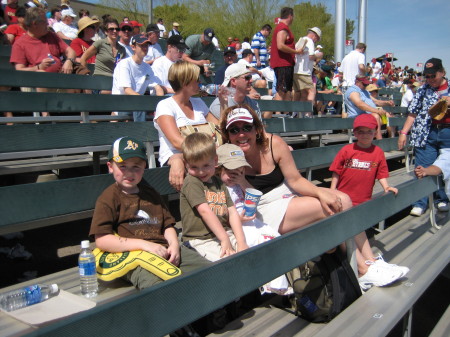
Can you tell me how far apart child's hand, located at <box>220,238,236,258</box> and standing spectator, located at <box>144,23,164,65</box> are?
487cm

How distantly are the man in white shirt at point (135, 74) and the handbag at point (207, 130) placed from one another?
1.77 meters

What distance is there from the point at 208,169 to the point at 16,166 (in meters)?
1.82

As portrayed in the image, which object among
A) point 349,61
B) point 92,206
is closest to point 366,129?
point 92,206

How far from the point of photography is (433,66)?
15.2 ft

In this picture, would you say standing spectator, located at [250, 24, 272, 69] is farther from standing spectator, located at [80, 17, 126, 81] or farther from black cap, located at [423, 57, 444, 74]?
black cap, located at [423, 57, 444, 74]

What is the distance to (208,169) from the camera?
2.52m

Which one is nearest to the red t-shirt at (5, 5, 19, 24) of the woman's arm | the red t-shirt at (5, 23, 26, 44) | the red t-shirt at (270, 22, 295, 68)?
the red t-shirt at (5, 23, 26, 44)

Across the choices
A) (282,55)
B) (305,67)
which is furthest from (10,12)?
(305,67)

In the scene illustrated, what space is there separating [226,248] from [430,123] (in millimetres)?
3360

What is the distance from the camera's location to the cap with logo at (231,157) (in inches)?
104

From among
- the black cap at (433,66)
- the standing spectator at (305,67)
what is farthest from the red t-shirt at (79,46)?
the black cap at (433,66)

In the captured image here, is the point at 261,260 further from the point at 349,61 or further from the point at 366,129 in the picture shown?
the point at 349,61

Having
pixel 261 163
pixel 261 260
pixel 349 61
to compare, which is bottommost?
pixel 261 260

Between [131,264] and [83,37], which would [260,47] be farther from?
[131,264]
